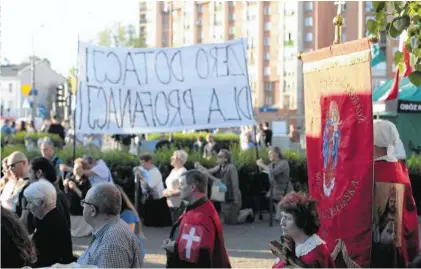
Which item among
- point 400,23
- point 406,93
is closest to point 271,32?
point 406,93

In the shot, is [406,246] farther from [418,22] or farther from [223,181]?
[223,181]

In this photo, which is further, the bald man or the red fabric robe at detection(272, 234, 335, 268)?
the bald man

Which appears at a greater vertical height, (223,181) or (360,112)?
(360,112)

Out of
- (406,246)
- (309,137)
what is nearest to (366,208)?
(406,246)

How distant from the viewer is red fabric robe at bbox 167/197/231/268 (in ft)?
24.0

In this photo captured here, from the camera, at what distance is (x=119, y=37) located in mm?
87250

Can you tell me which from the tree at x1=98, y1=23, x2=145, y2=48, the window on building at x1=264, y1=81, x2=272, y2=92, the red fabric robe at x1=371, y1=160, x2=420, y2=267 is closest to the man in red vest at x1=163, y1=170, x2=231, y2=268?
the red fabric robe at x1=371, y1=160, x2=420, y2=267

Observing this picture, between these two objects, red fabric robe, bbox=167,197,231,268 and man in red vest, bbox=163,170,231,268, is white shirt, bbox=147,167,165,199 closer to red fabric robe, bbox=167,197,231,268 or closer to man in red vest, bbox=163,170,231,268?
man in red vest, bbox=163,170,231,268

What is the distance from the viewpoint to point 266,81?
9788cm

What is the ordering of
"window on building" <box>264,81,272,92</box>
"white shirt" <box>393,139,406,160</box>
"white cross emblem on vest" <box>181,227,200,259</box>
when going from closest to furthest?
1. "white shirt" <box>393,139,406,160</box>
2. "white cross emblem on vest" <box>181,227,200,259</box>
3. "window on building" <box>264,81,272,92</box>

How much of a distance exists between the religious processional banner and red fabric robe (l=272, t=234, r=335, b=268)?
76 centimetres

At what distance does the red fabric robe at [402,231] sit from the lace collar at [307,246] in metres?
1.01

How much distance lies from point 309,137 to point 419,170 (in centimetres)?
1159

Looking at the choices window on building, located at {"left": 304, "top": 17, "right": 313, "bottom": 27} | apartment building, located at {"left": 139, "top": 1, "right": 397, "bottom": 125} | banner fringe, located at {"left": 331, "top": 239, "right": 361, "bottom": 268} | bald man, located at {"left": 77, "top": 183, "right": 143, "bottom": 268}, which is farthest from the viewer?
window on building, located at {"left": 304, "top": 17, "right": 313, "bottom": 27}
